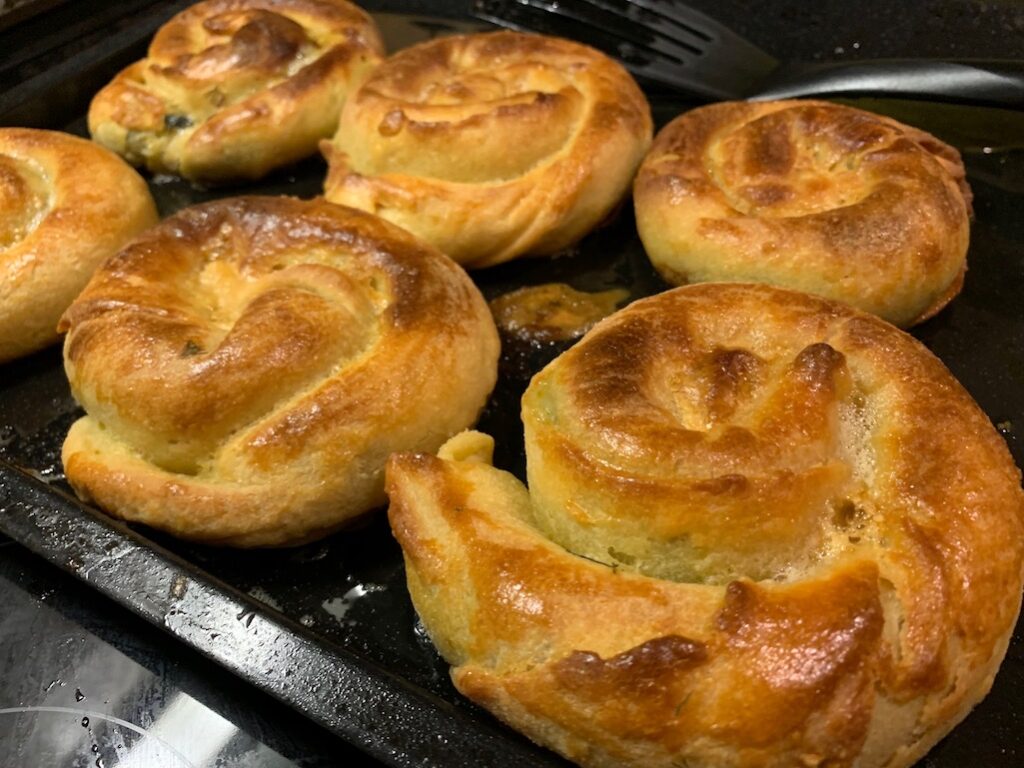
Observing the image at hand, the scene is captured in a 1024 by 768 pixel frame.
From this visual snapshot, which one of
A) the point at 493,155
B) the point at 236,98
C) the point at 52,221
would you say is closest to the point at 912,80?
the point at 493,155

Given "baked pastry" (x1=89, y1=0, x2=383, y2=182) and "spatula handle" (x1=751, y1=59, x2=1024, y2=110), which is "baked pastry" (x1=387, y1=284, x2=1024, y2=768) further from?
"baked pastry" (x1=89, y1=0, x2=383, y2=182)

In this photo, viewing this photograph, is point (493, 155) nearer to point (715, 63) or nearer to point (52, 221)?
point (715, 63)

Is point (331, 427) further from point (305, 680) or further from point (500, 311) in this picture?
point (500, 311)

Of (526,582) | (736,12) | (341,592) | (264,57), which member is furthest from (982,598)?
(264,57)

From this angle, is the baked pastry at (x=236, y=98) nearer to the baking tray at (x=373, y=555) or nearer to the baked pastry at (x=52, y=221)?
the baking tray at (x=373, y=555)

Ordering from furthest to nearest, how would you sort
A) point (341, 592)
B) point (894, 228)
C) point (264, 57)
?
point (264, 57) → point (894, 228) → point (341, 592)

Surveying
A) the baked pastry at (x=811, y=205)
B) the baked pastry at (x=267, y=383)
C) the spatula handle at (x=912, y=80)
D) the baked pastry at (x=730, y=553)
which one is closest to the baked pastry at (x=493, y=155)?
the baked pastry at (x=811, y=205)
